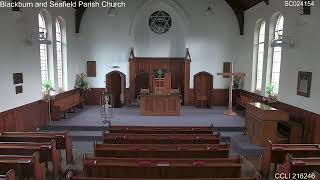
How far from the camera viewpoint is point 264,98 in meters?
10.1

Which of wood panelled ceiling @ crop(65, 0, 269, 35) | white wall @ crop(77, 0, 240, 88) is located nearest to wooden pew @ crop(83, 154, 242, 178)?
white wall @ crop(77, 0, 240, 88)

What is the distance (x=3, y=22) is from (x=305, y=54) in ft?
27.9

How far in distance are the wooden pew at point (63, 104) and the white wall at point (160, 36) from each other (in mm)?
1794

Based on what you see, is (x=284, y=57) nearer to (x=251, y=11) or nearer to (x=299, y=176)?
(x=251, y=11)

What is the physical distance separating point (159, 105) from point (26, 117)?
504 centimetres

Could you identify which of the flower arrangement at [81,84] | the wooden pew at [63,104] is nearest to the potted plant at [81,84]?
the flower arrangement at [81,84]

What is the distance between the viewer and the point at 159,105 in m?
11.3

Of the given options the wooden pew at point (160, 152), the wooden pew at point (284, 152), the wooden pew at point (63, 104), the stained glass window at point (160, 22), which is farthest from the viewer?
the stained glass window at point (160, 22)

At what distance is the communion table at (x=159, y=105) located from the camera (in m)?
11.2

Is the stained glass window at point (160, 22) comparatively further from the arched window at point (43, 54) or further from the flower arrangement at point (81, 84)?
the arched window at point (43, 54)

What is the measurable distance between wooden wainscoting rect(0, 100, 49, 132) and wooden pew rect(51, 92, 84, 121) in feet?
0.97

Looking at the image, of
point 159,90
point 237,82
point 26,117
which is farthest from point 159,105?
point 26,117

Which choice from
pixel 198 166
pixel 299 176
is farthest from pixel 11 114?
pixel 299 176

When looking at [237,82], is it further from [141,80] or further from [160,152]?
Result: [160,152]
